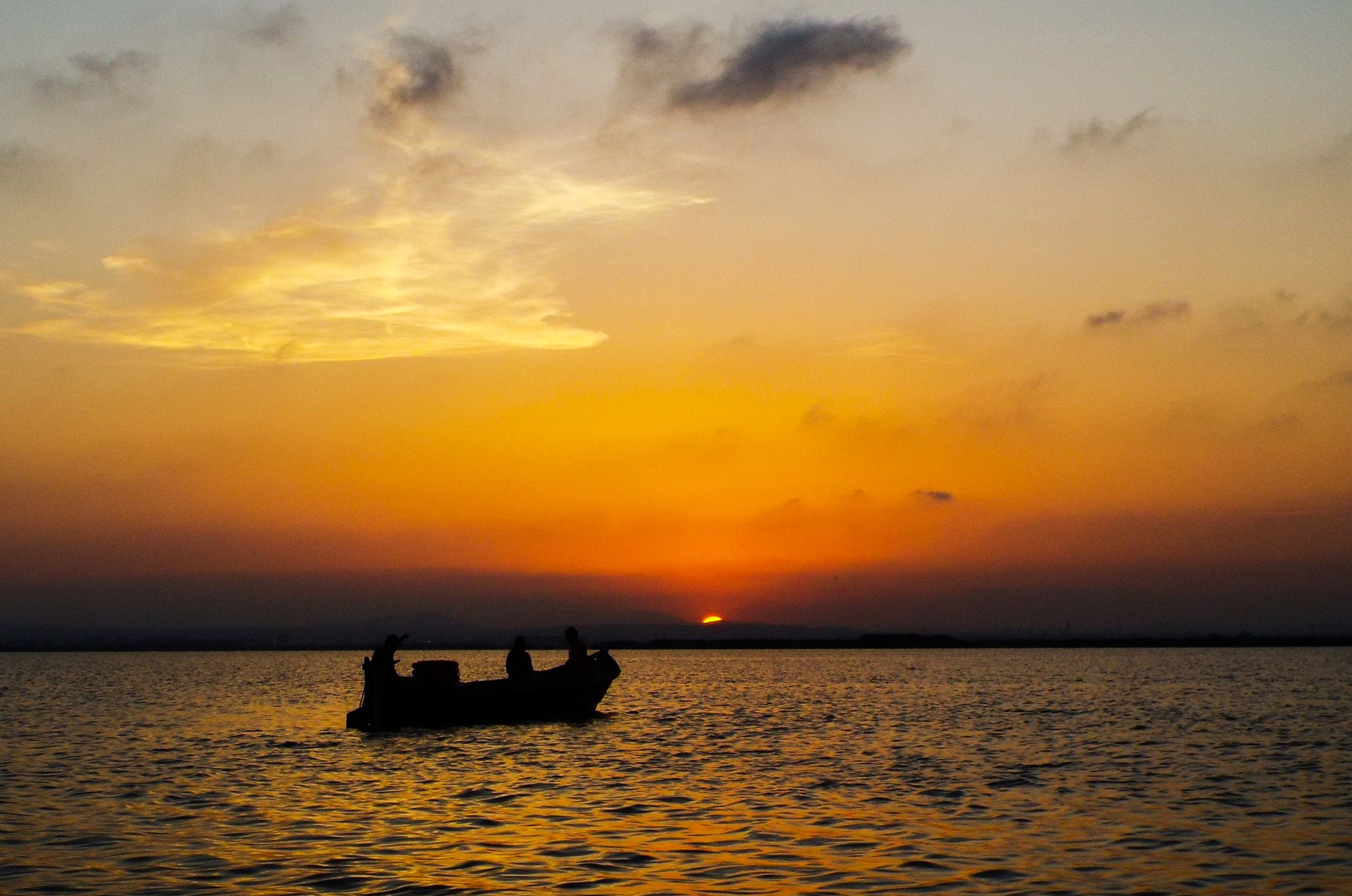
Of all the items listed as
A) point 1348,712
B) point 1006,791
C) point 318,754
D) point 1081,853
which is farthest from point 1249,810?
point 1348,712

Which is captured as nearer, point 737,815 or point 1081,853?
point 1081,853

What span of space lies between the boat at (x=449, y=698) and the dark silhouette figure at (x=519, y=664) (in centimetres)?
20

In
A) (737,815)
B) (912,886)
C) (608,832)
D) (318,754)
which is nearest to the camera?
(912,886)

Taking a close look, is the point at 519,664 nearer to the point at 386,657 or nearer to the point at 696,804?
the point at 386,657

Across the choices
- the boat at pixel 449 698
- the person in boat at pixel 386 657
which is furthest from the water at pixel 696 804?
the person in boat at pixel 386 657

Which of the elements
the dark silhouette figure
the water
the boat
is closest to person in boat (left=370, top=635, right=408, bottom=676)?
the boat

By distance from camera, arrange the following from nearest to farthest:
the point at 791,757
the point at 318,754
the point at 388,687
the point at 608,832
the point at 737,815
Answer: the point at 608,832 → the point at 737,815 → the point at 791,757 → the point at 318,754 → the point at 388,687

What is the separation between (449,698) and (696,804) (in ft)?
61.7

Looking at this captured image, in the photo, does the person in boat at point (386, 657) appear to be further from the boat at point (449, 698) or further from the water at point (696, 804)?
the water at point (696, 804)

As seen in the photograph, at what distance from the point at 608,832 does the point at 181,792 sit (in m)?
11.8

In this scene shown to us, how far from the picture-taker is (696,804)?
2430 cm

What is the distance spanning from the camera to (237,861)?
18.7 metres

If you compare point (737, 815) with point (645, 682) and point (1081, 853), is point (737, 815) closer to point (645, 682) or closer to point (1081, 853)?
point (1081, 853)

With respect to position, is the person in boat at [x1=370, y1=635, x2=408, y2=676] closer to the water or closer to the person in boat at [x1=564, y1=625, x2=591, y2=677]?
the water
